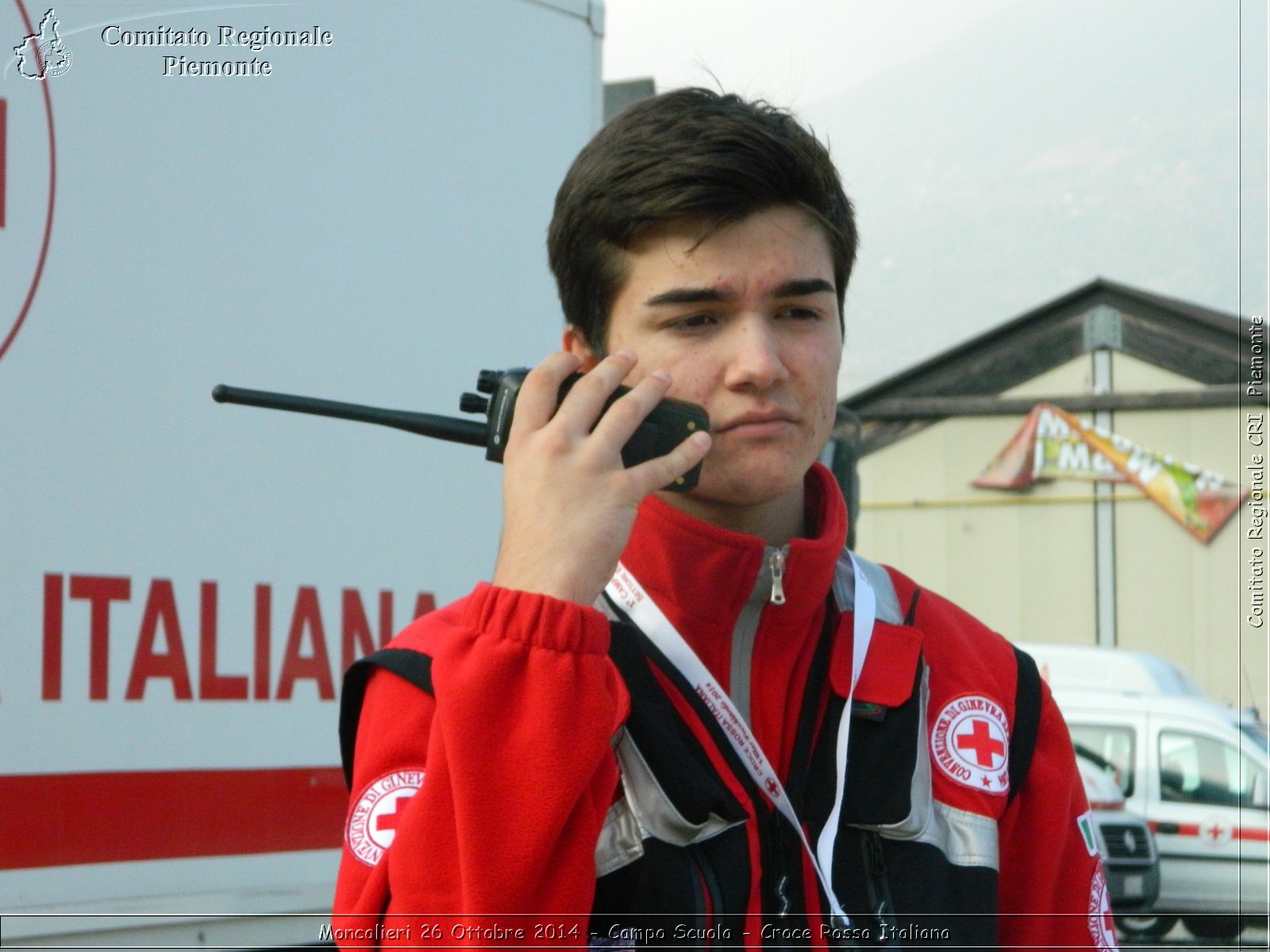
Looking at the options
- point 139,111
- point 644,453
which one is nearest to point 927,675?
point 644,453

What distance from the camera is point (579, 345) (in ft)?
6.51

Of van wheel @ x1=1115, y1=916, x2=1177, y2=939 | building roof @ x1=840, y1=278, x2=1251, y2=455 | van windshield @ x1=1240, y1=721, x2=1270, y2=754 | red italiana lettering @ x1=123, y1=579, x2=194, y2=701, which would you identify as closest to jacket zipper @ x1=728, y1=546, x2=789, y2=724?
red italiana lettering @ x1=123, y1=579, x2=194, y2=701

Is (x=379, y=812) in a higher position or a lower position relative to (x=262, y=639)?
lower

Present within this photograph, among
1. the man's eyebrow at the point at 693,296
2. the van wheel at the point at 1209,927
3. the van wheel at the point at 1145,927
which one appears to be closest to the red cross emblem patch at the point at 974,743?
the man's eyebrow at the point at 693,296

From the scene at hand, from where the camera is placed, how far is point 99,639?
8.70ft

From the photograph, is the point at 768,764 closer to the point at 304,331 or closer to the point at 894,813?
the point at 894,813

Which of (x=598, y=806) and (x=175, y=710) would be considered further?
(x=175, y=710)

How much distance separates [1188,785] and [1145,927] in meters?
1.03

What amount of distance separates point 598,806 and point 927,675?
53 centimetres

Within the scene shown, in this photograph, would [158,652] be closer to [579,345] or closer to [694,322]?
[579,345]

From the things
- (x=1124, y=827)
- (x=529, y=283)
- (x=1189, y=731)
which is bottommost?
(x=1124, y=827)

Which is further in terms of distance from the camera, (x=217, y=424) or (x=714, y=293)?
(x=217, y=424)

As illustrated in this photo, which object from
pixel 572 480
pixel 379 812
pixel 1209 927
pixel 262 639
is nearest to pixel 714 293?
pixel 572 480

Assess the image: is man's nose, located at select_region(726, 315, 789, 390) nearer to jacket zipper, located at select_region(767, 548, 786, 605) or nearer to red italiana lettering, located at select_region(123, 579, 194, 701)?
jacket zipper, located at select_region(767, 548, 786, 605)
